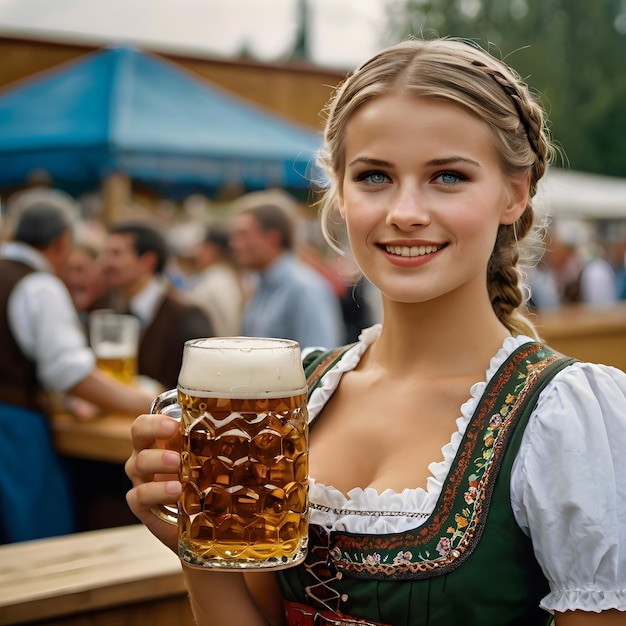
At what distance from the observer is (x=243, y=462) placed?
1006 mm

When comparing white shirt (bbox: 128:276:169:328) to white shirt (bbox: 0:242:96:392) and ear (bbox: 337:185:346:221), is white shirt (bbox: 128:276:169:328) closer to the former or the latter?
white shirt (bbox: 0:242:96:392)

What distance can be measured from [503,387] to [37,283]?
2480 mm

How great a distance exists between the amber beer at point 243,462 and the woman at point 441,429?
0.06 m

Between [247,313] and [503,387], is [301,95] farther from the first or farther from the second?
[503,387]

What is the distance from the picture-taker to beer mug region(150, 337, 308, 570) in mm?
1009

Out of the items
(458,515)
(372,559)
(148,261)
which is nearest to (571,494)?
(458,515)

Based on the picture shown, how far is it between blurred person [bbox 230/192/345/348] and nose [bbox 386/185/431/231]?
3100mm

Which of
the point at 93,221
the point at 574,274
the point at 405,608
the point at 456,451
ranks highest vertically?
the point at 456,451

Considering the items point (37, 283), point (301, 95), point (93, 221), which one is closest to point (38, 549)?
point (37, 283)

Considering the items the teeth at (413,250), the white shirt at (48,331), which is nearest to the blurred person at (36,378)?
the white shirt at (48,331)

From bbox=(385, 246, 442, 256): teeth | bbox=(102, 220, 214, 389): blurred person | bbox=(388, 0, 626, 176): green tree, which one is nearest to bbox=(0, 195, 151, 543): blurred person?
bbox=(102, 220, 214, 389): blurred person

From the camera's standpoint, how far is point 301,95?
1098cm

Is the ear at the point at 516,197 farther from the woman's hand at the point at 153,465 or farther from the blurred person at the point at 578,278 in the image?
the blurred person at the point at 578,278

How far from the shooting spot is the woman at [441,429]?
1.05 m
